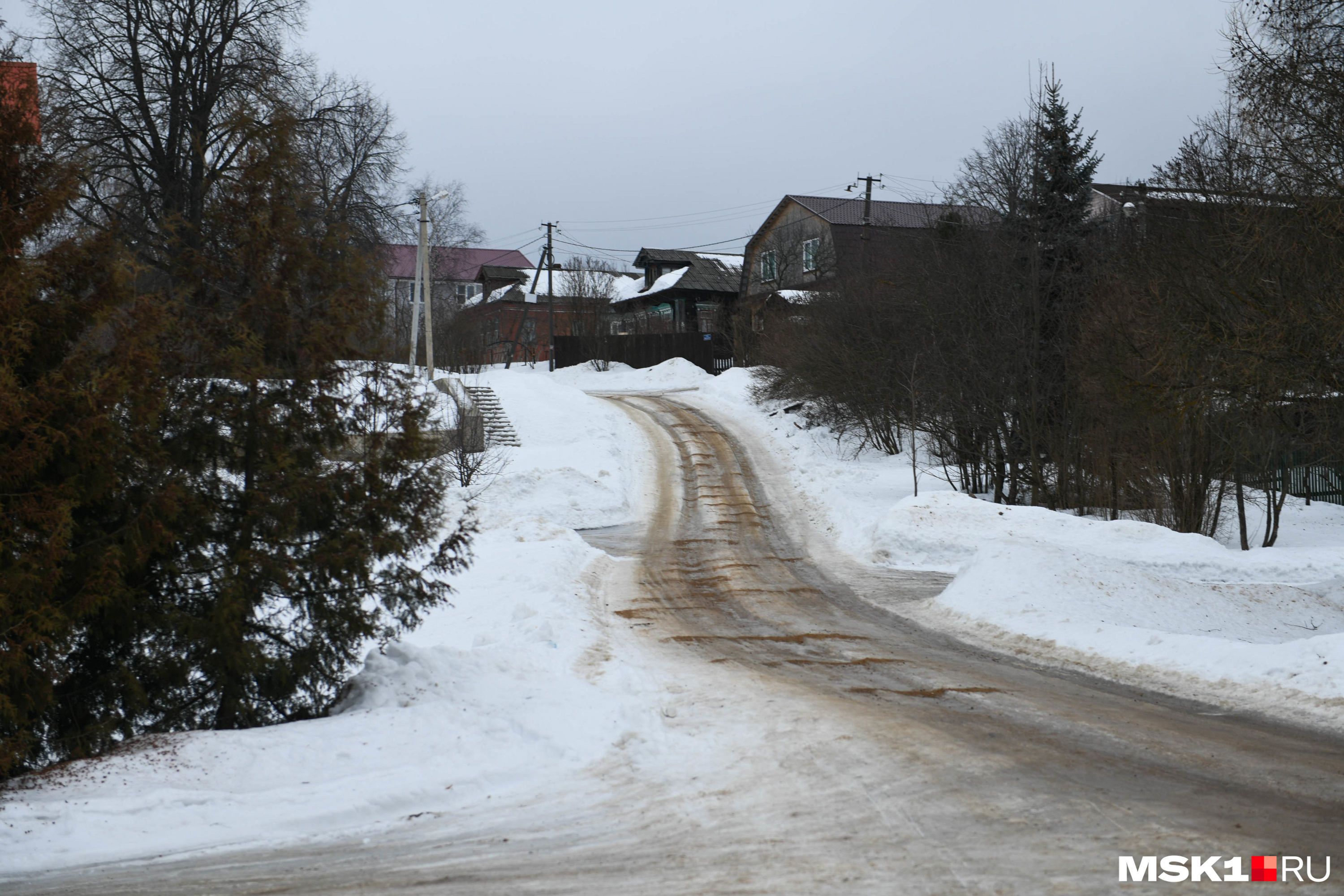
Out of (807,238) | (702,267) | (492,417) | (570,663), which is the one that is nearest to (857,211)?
(807,238)

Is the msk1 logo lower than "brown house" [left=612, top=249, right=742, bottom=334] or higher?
lower

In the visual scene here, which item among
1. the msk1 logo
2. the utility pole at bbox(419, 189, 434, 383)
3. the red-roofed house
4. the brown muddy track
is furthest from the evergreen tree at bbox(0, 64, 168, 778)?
the utility pole at bbox(419, 189, 434, 383)

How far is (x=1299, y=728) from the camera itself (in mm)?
7082

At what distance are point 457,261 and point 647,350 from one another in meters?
25.2

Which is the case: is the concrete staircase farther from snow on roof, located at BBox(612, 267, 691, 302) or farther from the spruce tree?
snow on roof, located at BBox(612, 267, 691, 302)

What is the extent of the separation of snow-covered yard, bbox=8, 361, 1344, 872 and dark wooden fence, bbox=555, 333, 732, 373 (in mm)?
26259

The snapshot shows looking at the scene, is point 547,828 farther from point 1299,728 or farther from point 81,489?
point 1299,728

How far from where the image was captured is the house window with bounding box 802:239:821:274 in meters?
49.4

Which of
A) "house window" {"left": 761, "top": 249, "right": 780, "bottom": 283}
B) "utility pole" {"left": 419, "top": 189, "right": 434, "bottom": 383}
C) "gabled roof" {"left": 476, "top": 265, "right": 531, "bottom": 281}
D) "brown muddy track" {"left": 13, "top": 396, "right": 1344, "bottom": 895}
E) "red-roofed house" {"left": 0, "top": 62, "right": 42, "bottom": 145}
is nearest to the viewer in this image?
"brown muddy track" {"left": 13, "top": 396, "right": 1344, "bottom": 895}

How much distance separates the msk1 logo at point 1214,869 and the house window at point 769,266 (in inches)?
1922

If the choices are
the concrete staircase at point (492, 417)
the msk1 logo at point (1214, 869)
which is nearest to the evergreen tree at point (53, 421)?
the msk1 logo at point (1214, 869)

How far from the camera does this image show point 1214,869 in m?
4.56

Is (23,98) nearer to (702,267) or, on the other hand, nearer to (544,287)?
(702,267)

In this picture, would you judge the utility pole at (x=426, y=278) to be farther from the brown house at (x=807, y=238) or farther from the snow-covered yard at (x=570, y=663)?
the brown house at (x=807, y=238)
